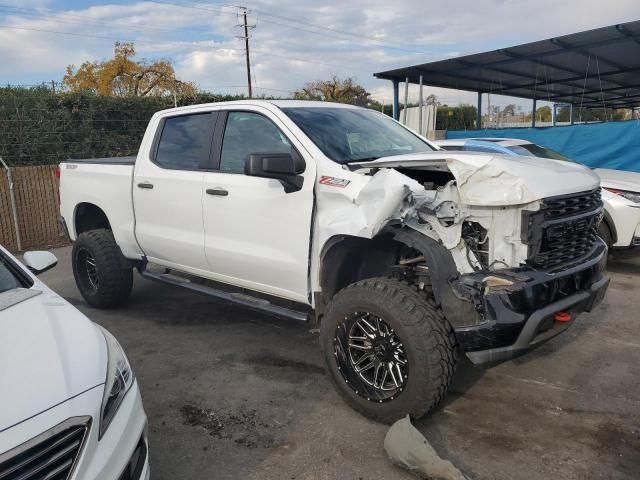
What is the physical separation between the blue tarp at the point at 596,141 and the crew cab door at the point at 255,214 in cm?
825

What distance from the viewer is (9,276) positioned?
3.00m

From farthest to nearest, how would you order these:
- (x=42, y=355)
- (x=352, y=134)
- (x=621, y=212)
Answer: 1. (x=621, y=212)
2. (x=352, y=134)
3. (x=42, y=355)

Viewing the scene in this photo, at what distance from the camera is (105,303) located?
223 inches

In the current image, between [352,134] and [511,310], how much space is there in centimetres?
191

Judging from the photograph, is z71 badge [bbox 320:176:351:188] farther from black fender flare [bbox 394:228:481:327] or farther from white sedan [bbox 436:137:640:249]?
white sedan [bbox 436:137:640:249]

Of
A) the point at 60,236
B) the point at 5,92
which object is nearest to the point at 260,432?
the point at 60,236

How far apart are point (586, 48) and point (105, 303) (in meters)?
11.6

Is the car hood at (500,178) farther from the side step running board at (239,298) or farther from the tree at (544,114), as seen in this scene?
the tree at (544,114)

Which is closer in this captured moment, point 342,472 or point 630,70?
point 342,472

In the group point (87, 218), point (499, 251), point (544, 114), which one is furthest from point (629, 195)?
point (544, 114)

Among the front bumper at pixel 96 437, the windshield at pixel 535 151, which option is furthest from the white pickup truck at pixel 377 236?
the windshield at pixel 535 151

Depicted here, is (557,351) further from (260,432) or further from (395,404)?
(260,432)

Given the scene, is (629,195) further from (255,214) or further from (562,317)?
(255,214)

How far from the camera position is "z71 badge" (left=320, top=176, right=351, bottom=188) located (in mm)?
3461
